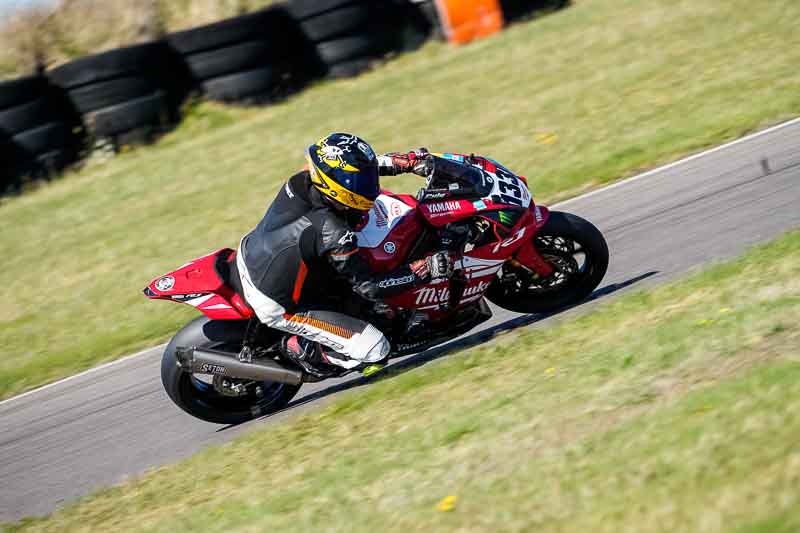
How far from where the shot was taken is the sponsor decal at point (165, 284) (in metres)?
6.55

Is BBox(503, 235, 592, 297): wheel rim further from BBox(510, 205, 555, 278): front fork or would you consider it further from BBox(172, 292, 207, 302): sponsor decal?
BBox(172, 292, 207, 302): sponsor decal

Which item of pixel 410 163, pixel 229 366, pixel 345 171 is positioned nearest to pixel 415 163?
pixel 410 163

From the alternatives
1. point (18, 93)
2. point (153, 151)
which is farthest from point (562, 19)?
point (18, 93)

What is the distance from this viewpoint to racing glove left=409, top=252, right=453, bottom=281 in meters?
6.30

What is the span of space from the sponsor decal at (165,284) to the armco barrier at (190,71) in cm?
975

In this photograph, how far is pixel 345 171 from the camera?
6012mm

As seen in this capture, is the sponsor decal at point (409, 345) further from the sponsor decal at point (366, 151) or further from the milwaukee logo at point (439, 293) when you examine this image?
the sponsor decal at point (366, 151)

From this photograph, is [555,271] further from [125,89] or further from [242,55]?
[125,89]

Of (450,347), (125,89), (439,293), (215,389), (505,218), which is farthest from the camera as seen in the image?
(125,89)

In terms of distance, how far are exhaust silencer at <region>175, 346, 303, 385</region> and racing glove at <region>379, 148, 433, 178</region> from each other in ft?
5.42

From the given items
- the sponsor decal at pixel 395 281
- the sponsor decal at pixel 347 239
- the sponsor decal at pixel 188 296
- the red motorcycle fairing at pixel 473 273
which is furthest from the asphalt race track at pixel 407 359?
the sponsor decal at pixel 347 239

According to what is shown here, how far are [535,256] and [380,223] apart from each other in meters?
1.20

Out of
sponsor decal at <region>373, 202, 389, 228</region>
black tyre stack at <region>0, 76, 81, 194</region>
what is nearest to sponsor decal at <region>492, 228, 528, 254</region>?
sponsor decal at <region>373, 202, 389, 228</region>

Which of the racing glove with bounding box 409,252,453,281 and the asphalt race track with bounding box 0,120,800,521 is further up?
the racing glove with bounding box 409,252,453,281
